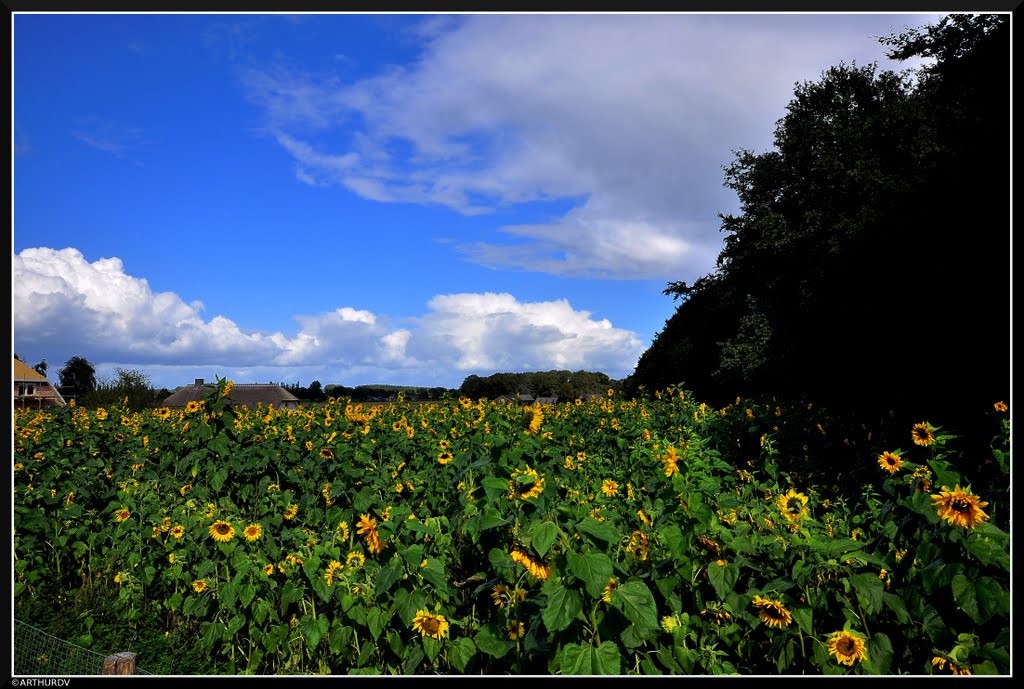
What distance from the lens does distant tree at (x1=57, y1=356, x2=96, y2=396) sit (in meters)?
30.0

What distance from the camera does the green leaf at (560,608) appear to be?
7.84ft

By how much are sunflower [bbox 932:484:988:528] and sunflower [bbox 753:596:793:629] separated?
67cm

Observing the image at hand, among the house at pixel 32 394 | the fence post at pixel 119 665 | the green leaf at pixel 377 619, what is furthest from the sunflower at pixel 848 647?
the house at pixel 32 394

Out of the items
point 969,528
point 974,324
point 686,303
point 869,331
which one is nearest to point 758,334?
point 686,303

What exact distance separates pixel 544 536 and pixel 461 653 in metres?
0.95

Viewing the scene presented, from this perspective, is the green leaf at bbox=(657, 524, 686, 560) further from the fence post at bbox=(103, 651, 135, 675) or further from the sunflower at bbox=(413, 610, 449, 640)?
the fence post at bbox=(103, 651, 135, 675)

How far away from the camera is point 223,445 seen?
5.62 metres

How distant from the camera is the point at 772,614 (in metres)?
2.71

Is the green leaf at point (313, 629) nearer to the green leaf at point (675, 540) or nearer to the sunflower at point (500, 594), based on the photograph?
the sunflower at point (500, 594)

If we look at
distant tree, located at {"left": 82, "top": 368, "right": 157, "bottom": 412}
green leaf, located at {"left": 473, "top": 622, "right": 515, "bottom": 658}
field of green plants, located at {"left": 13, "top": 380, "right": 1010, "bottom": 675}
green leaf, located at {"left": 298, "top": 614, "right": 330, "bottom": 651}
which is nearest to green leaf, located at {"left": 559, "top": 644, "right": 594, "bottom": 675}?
field of green plants, located at {"left": 13, "top": 380, "right": 1010, "bottom": 675}

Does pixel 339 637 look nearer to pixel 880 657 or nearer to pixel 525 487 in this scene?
pixel 525 487

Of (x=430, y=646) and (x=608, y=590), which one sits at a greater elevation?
(x=608, y=590)

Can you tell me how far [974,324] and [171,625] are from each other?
31.4 feet

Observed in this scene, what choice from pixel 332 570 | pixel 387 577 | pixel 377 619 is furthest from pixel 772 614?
pixel 332 570
